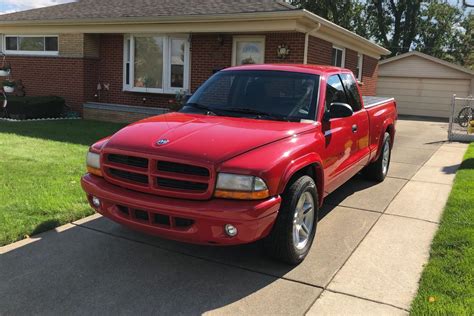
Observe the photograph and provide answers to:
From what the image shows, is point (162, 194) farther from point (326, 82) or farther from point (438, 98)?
point (438, 98)

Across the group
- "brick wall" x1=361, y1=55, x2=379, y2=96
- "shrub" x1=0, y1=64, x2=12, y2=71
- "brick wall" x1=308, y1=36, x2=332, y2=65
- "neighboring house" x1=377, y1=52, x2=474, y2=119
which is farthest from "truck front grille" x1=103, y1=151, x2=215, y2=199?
"neighboring house" x1=377, y1=52, x2=474, y2=119

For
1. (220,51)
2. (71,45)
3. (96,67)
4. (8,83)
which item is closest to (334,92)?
(220,51)

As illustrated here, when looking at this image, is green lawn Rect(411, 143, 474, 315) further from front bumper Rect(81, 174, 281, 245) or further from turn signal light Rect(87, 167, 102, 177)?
turn signal light Rect(87, 167, 102, 177)

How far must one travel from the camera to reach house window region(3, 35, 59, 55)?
16.0m

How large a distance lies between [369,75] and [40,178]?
1710 centimetres

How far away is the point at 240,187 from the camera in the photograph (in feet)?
11.8

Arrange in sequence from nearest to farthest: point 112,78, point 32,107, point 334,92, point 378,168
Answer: point 334,92, point 378,168, point 32,107, point 112,78

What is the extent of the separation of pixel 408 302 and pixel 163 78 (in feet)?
39.3

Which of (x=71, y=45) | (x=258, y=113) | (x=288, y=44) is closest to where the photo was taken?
(x=258, y=113)

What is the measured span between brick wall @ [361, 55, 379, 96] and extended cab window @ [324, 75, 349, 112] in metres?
14.4

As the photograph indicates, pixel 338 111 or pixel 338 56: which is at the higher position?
pixel 338 56

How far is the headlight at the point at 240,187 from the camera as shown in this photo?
142 inches

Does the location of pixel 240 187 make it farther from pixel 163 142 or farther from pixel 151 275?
pixel 151 275

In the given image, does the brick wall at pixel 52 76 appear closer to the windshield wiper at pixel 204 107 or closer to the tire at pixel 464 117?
the windshield wiper at pixel 204 107
